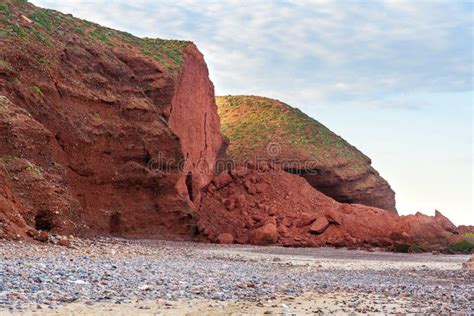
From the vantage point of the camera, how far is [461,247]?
111ft

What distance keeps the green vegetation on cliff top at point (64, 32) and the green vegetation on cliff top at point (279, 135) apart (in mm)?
13096

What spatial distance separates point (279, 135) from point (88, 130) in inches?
1034

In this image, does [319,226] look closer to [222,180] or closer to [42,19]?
[222,180]

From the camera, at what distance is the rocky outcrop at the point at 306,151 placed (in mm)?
46344

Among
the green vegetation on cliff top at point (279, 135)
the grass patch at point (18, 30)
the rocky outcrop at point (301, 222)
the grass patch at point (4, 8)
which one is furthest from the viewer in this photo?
the green vegetation on cliff top at point (279, 135)

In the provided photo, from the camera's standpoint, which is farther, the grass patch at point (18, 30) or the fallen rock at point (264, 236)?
the fallen rock at point (264, 236)

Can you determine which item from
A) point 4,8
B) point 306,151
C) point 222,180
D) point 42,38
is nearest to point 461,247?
point 222,180

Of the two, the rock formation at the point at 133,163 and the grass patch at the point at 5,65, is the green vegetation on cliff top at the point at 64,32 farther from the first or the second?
the grass patch at the point at 5,65

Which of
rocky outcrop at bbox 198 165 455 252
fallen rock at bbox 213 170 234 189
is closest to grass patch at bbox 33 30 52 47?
rocky outcrop at bbox 198 165 455 252

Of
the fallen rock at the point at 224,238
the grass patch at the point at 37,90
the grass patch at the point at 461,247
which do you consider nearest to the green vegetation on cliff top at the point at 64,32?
the grass patch at the point at 37,90

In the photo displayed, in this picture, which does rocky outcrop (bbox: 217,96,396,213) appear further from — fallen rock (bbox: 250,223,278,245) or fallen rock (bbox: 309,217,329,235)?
fallen rock (bbox: 250,223,278,245)

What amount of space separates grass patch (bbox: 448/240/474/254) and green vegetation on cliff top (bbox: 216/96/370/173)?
13977mm

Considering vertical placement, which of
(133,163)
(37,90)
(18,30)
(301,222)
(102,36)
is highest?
(102,36)

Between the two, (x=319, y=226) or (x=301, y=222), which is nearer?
(x=319, y=226)
